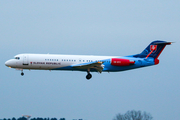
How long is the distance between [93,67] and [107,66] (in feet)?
7.52

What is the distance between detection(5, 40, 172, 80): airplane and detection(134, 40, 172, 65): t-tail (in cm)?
75

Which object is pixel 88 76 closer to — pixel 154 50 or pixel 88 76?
pixel 88 76

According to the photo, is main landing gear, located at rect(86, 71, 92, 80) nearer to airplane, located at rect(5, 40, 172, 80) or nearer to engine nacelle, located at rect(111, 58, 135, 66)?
airplane, located at rect(5, 40, 172, 80)

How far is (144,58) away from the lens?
68.2 metres

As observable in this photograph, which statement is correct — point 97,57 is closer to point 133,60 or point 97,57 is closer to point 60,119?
point 133,60

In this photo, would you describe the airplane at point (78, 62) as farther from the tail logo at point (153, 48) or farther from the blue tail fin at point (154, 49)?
the tail logo at point (153, 48)

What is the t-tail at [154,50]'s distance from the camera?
225 feet

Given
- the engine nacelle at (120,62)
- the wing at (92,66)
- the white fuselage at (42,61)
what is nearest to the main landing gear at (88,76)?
the wing at (92,66)

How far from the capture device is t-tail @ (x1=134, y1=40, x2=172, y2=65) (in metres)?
68.7

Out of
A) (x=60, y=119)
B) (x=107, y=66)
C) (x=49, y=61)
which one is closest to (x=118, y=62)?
(x=107, y=66)

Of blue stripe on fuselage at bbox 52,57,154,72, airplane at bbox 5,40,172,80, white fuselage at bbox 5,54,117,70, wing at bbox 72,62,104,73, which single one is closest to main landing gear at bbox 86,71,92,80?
airplane at bbox 5,40,172,80

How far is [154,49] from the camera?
6919 cm

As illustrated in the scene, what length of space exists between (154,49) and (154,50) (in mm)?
173

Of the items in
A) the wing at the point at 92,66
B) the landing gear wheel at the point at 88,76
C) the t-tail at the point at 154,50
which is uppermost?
the t-tail at the point at 154,50
